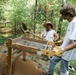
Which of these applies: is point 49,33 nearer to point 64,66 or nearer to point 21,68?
point 21,68

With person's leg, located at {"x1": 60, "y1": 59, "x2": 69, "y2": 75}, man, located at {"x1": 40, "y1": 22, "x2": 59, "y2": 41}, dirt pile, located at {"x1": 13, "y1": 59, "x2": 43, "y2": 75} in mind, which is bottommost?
dirt pile, located at {"x1": 13, "y1": 59, "x2": 43, "y2": 75}

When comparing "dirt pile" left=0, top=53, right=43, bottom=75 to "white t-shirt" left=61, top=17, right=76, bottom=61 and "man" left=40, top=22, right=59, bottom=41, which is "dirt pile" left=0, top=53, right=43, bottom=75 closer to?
"white t-shirt" left=61, top=17, right=76, bottom=61

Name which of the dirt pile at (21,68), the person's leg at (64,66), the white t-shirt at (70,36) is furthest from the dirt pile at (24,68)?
the white t-shirt at (70,36)

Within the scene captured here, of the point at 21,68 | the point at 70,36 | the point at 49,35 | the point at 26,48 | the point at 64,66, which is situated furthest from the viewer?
the point at 49,35

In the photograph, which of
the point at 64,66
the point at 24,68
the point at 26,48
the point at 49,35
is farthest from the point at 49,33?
the point at 26,48

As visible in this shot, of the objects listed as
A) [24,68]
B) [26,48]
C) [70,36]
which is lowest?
[24,68]

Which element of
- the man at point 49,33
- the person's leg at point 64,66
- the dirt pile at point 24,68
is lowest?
the dirt pile at point 24,68

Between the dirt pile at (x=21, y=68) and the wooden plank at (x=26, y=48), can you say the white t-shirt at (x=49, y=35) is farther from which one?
the wooden plank at (x=26, y=48)

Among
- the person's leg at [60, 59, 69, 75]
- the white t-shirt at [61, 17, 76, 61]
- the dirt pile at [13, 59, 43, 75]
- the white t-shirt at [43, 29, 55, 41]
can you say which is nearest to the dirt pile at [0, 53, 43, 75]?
the dirt pile at [13, 59, 43, 75]

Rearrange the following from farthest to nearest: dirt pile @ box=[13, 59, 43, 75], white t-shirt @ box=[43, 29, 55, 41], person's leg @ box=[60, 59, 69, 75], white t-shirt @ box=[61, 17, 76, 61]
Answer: white t-shirt @ box=[43, 29, 55, 41] < dirt pile @ box=[13, 59, 43, 75] < person's leg @ box=[60, 59, 69, 75] < white t-shirt @ box=[61, 17, 76, 61]

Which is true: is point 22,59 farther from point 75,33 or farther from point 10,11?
point 10,11

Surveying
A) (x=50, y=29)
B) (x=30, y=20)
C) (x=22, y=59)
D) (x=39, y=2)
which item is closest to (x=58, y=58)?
(x=22, y=59)

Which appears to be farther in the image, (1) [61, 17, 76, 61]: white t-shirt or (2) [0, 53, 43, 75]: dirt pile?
(2) [0, 53, 43, 75]: dirt pile

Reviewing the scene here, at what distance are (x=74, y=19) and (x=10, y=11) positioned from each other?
8370mm
